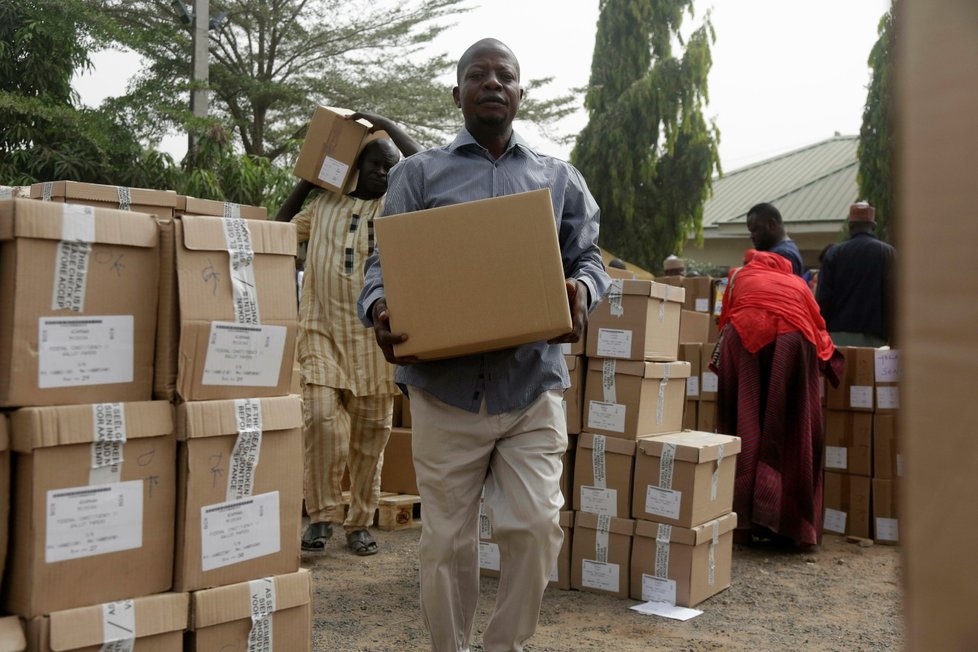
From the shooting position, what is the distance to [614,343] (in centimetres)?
435

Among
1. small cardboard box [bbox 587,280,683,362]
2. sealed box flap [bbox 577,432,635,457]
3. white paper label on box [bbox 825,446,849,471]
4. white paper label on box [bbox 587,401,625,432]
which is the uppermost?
small cardboard box [bbox 587,280,683,362]

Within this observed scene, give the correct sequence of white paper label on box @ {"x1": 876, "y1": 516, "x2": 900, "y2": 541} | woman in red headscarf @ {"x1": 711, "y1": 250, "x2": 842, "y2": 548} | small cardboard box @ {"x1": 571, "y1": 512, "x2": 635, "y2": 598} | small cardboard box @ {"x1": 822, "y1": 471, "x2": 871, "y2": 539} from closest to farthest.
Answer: small cardboard box @ {"x1": 571, "y1": 512, "x2": 635, "y2": 598} → woman in red headscarf @ {"x1": 711, "y1": 250, "x2": 842, "y2": 548} → white paper label on box @ {"x1": 876, "y1": 516, "x2": 900, "y2": 541} → small cardboard box @ {"x1": 822, "y1": 471, "x2": 871, "y2": 539}

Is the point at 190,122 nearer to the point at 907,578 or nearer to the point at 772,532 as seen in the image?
the point at 772,532

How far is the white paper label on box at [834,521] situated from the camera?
5797 millimetres

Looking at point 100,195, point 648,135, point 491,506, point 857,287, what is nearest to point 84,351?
point 491,506

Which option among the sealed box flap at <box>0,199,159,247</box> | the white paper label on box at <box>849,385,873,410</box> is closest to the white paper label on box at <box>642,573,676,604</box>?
the white paper label on box at <box>849,385,873,410</box>

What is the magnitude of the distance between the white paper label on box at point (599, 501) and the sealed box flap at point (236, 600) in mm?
1886

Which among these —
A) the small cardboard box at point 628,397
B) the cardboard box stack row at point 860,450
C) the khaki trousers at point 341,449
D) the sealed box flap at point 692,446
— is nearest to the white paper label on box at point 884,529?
the cardboard box stack row at point 860,450

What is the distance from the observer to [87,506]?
90.0 inches

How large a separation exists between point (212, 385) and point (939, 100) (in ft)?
6.80

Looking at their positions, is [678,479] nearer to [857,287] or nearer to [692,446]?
[692,446]

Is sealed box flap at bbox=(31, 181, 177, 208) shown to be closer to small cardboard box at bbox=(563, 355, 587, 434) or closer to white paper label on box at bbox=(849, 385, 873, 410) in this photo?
small cardboard box at bbox=(563, 355, 587, 434)

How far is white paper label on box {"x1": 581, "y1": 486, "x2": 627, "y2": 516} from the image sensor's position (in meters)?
4.30

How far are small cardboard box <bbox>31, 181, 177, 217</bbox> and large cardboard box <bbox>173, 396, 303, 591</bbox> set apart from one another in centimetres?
144
